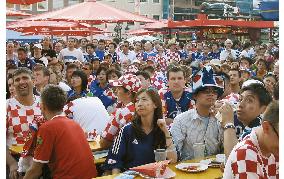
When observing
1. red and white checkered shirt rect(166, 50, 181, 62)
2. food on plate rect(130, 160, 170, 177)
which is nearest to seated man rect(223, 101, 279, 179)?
food on plate rect(130, 160, 170, 177)

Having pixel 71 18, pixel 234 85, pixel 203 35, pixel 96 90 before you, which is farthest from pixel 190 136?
pixel 203 35

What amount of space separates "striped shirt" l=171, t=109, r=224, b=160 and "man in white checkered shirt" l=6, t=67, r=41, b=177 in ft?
6.14

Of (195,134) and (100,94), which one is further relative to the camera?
(100,94)

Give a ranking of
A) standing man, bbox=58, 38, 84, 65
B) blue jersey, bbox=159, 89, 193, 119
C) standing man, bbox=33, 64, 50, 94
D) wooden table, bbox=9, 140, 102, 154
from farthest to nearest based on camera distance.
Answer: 1. standing man, bbox=58, 38, 84, 65
2. standing man, bbox=33, 64, 50, 94
3. blue jersey, bbox=159, 89, 193, 119
4. wooden table, bbox=9, 140, 102, 154

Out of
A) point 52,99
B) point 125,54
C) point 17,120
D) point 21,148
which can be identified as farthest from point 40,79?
point 125,54

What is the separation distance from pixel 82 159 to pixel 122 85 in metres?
1.44

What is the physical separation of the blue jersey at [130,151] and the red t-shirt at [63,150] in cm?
24

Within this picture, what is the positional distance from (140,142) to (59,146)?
771 mm

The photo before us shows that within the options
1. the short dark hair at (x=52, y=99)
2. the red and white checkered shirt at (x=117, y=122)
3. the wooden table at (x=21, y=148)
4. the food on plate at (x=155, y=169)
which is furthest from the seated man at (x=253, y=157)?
the wooden table at (x=21, y=148)

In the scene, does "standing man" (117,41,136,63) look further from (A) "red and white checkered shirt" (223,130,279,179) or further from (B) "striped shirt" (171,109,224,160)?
(A) "red and white checkered shirt" (223,130,279,179)

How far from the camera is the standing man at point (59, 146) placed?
12.0 ft

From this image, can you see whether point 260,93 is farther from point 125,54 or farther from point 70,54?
point 125,54

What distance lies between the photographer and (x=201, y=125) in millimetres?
4223

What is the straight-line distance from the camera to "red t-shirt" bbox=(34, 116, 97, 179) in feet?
12.0
